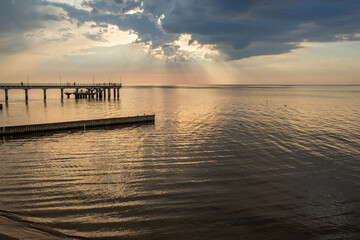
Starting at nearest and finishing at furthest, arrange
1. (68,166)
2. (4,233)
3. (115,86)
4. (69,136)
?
(4,233) < (68,166) < (69,136) < (115,86)

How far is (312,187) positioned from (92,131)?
31377 millimetres

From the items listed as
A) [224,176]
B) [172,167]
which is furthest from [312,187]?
[172,167]

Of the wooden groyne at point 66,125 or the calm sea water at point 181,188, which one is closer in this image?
the calm sea water at point 181,188

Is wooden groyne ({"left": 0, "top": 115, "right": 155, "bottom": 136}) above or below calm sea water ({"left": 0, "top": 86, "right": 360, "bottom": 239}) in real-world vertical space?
above

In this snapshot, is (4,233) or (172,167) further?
(172,167)

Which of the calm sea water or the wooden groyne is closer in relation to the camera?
the calm sea water

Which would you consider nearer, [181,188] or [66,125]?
[181,188]

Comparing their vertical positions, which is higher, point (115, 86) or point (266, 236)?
point (115, 86)

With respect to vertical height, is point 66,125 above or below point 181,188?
above

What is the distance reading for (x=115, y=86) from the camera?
111 metres

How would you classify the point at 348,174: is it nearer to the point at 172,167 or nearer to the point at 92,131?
the point at 172,167

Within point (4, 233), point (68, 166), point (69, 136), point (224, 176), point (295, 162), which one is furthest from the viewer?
point (69, 136)

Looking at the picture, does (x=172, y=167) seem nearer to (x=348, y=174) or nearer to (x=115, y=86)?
(x=348, y=174)

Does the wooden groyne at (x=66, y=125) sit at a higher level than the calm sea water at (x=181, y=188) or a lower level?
higher
